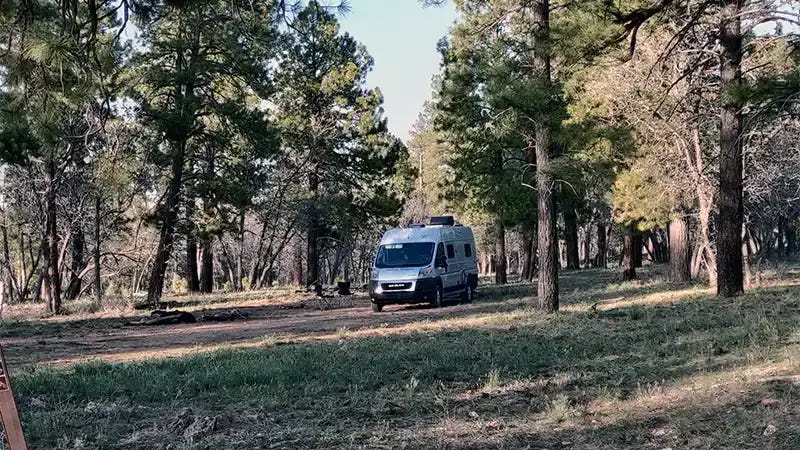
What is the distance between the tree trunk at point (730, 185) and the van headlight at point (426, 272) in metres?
8.56

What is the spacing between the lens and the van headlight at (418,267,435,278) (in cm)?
2125

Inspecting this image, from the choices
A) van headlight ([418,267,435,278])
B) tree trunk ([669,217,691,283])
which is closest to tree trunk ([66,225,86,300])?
van headlight ([418,267,435,278])

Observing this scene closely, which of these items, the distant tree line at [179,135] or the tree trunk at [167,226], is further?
the tree trunk at [167,226]

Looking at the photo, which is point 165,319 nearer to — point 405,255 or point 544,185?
point 405,255

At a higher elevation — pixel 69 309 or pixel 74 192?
pixel 74 192

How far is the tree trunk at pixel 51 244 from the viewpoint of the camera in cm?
2173

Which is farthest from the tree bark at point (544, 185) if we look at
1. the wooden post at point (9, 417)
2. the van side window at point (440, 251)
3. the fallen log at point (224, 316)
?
the wooden post at point (9, 417)

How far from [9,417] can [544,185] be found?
1306 centimetres

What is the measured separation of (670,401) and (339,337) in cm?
842

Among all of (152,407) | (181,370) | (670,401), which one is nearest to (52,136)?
(152,407)

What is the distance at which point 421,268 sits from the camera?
70.4 feet

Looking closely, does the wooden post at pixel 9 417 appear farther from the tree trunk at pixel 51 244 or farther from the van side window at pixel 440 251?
the tree trunk at pixel 51 244

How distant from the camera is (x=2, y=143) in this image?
1455 cm

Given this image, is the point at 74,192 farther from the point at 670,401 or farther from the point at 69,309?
the point at 670,401
